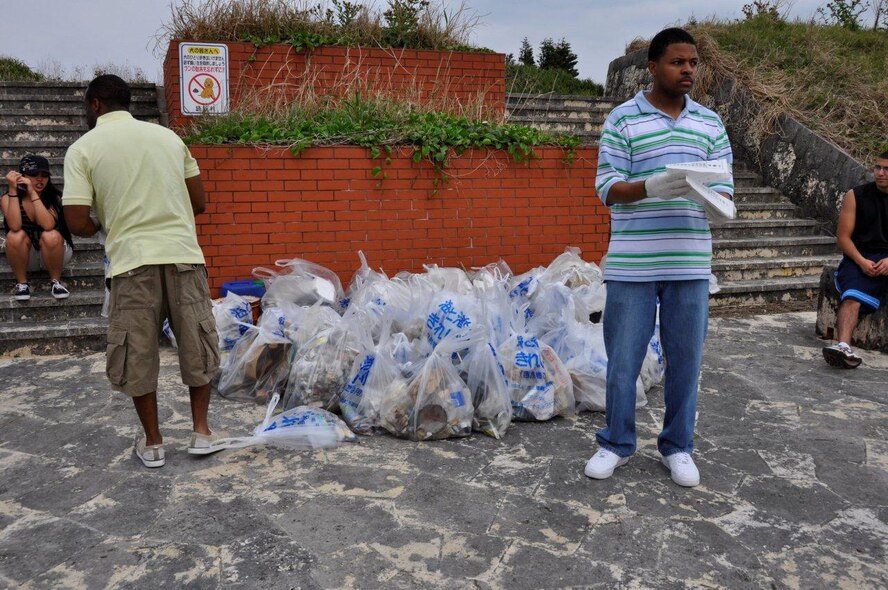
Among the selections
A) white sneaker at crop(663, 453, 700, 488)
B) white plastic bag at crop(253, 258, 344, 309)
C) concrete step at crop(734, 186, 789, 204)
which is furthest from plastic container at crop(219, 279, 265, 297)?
concrete step at crop(734, 186, 789, 204)

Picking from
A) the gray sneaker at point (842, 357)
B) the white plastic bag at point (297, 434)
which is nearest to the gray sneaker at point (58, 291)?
the white plastic bag at point (297, 434)

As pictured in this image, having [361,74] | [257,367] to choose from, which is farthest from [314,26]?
[257,367]

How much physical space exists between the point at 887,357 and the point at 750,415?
1956 millimetres

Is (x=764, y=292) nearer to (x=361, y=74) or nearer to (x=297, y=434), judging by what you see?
(x=361, y=74)

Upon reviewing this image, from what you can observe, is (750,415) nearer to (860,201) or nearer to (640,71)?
(860,201)

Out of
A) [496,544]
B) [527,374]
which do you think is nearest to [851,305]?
[527,374]

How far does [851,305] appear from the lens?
5223 millimetres

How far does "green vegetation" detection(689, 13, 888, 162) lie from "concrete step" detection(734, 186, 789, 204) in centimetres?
87

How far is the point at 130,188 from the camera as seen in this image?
3.16m

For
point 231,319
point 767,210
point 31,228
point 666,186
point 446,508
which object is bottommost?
point 446,508

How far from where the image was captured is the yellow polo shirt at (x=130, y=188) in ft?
10.3

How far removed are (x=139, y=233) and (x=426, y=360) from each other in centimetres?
151

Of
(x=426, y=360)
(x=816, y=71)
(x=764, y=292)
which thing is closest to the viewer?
(x=426, y=360)

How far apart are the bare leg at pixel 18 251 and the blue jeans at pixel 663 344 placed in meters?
4.48
